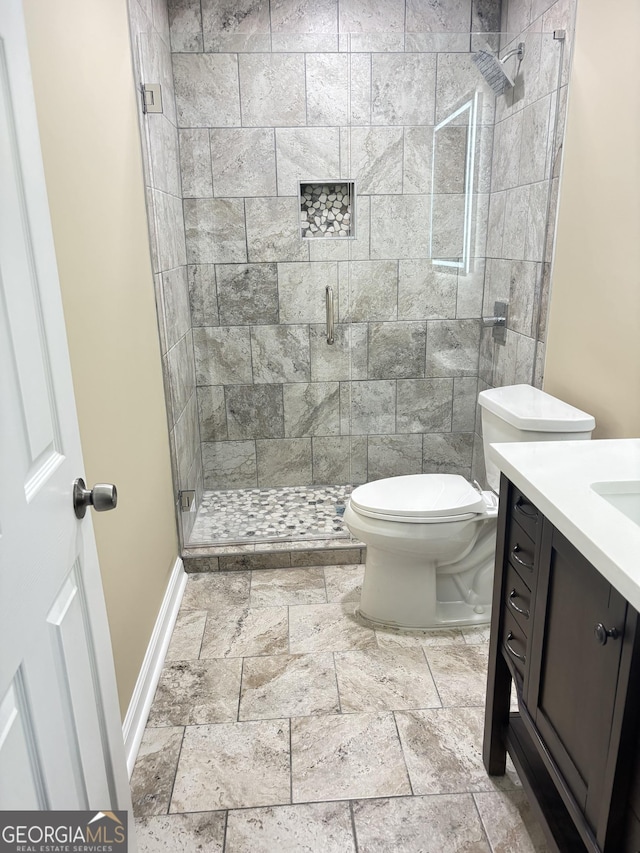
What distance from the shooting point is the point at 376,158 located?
2.89m

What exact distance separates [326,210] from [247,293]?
56cm

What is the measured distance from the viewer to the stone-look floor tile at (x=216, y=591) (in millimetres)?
2494

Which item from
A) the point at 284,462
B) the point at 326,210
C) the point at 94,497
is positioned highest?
the point at 326,210

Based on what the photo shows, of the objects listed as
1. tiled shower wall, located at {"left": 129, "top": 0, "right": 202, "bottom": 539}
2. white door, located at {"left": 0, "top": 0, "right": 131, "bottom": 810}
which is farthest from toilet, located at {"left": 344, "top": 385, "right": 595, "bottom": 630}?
white door, located at {"left": 0, "top": 0, "right": 131, "bottom": 810}

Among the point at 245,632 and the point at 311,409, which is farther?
the point at 311,409

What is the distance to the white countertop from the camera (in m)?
0.95

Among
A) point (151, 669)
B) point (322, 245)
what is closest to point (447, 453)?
point (322, 245)

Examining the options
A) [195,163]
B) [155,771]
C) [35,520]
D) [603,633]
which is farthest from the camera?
[195,163]

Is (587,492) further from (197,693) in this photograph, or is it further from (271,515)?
(271,515)

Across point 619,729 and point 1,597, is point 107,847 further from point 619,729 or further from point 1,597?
point 619,729

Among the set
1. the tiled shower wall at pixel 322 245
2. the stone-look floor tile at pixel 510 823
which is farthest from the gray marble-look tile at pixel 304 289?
the stone-look floor tile at pixel 510 823

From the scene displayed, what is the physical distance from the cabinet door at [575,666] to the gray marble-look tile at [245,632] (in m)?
1.11

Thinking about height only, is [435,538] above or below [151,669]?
above

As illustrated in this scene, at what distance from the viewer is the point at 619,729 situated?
947mm
